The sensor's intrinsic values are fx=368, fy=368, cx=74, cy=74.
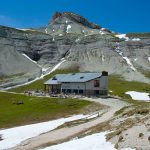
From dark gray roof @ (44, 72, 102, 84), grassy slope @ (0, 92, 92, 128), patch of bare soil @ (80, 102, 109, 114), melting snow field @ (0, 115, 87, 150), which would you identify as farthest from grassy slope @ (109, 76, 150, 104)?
melting snow field @ (0, 115, 87, 150)

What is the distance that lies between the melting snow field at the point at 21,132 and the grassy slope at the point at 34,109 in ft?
18.3

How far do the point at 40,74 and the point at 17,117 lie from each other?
4561 inches

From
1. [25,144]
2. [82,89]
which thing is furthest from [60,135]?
[82,89]

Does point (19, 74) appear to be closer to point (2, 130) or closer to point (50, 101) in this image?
point (50, 101)

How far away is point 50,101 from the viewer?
106 m

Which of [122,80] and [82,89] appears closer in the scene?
[82,89]

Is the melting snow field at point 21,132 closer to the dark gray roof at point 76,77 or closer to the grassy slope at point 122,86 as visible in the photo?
the dark gray roof at point 76,77

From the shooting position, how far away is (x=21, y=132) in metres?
62.5

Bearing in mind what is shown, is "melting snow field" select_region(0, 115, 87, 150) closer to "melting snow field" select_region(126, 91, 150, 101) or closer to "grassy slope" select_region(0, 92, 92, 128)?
"grassy slope" select_region(0, 92, 92, 128)

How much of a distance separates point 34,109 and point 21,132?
31915 millimetres

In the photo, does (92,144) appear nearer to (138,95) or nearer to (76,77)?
(76,77)

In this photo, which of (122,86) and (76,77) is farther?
(122,86)

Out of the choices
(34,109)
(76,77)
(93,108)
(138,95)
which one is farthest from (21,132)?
(138,95)

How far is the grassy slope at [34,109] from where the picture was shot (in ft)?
260
